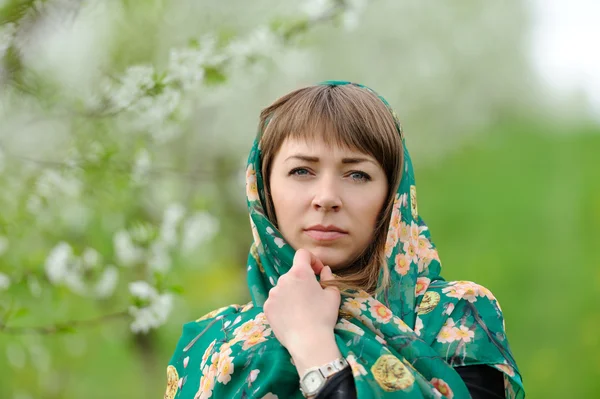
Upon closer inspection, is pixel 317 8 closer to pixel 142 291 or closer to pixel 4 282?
pixel 142 291

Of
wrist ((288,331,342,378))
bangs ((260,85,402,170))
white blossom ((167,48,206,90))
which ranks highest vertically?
white blossom ((167,48,206,90))

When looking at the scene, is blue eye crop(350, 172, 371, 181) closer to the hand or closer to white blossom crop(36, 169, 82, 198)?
the hand

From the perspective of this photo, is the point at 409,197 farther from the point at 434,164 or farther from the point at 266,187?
the point at 434,164

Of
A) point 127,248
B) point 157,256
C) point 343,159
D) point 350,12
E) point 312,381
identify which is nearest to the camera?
point 312,381

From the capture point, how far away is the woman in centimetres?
139

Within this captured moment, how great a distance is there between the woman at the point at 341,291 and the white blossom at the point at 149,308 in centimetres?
63

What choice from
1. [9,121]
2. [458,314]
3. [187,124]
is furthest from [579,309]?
[458,314]

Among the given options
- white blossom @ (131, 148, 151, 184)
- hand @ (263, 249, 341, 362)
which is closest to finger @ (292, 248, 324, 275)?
hand @ (263, 249, 341, 362)

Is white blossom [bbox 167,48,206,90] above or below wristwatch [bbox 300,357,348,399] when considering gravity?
above

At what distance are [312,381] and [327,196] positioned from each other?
1.21 ft

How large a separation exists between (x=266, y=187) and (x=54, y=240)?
10.9 feet

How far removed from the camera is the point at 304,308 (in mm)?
1432

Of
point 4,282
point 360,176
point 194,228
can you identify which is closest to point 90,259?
point 194,228

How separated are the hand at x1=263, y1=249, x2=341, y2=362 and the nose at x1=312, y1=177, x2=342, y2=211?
0.10m
